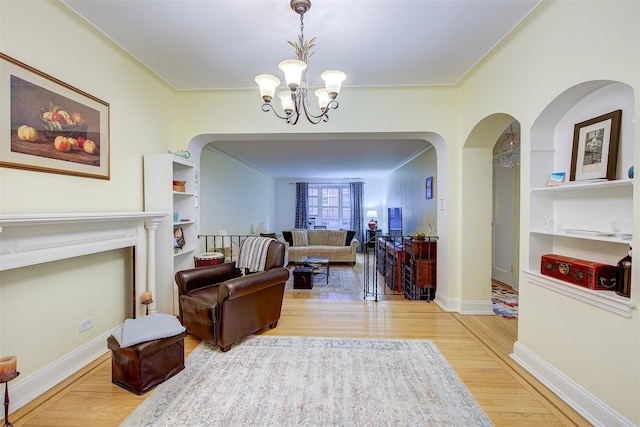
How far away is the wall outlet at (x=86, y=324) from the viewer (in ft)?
7.66

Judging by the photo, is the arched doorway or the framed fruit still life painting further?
the arched doorway

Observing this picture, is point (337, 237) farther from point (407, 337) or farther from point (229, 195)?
point (407, 337)

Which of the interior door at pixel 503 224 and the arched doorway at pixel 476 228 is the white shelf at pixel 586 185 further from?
the interior door at pixel 503 224

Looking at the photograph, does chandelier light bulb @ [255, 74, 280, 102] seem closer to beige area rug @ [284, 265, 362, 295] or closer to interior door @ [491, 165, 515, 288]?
beige area rug @ [284, 265, 362, 295]

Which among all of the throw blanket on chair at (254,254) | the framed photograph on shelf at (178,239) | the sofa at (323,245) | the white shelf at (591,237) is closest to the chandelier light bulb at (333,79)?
the white shelf at (591,237)

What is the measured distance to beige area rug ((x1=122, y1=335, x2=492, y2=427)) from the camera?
5.80ft

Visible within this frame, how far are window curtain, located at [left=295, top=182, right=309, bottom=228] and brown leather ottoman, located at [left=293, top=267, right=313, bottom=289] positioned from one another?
19.6 ft

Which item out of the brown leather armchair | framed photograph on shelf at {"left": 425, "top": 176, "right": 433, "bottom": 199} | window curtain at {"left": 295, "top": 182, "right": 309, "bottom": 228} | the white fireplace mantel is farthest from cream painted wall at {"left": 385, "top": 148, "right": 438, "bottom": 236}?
the white fireplace mantel

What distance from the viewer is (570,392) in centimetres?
190

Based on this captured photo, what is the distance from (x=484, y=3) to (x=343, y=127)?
1826 millimetres

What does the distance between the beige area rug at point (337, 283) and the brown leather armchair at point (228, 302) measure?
6.12 feet

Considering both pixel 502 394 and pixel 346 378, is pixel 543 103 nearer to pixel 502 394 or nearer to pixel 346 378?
pixel 502 394

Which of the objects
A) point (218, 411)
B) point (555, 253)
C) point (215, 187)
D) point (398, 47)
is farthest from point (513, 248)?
point (215, 187)

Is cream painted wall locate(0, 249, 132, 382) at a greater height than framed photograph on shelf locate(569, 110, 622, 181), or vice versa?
framed photograph on shelf locate(569, 110, 622, 181)
